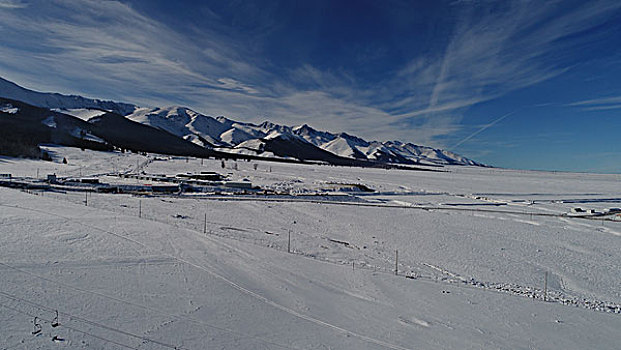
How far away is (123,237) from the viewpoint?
401 inches

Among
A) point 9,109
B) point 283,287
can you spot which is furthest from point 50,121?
point 283,287

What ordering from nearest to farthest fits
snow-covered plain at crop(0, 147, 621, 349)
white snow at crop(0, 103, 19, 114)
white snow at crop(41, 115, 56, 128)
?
snow-covered plain at crop(0, 147, 621, 349) → white snow at crop(41, 115, 56, 128) → white snow at crop(0, 103, 19, 114)

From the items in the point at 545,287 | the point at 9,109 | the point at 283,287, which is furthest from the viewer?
the point at 9,109

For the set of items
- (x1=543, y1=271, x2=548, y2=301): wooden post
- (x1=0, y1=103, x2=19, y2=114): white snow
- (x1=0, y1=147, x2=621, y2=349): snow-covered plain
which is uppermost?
(x1=0, y1=103, x2=19, y2=114): white snow

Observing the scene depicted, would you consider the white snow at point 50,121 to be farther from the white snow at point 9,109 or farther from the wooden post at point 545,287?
the wooden post at point 545,287

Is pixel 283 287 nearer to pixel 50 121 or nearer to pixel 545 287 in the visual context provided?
pixel 545 287

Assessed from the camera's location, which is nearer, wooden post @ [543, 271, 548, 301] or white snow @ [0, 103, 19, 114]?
wooden post @ [543, 271, 548, 301]

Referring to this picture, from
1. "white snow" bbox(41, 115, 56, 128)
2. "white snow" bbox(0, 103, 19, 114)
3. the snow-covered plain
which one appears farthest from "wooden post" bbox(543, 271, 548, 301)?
"white snow" bbox(0, 103, 19, 114)

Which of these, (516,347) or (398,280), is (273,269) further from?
(516,347)

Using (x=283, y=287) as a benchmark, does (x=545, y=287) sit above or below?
below

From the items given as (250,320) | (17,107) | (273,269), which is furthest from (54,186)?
(17,107)

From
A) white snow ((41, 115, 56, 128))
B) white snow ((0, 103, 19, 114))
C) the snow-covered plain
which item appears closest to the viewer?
the snow-covered plain

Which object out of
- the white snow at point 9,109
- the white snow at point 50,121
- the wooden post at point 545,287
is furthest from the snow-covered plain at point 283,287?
the white snow at point 9,109

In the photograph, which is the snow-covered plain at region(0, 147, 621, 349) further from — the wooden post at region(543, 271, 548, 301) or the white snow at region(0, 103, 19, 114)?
the white snow at region(0, 103, 19, 114)
